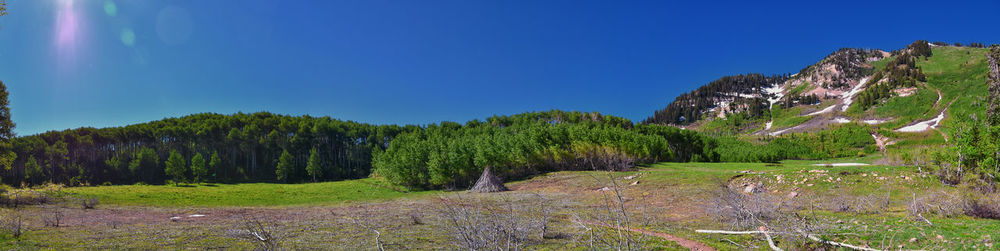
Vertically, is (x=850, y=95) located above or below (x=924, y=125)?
above

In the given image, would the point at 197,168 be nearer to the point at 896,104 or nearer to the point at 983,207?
the point at 983,207

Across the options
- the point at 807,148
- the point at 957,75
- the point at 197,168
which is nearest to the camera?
the point at 197,168

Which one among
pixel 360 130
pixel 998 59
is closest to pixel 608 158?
pixel 998 59

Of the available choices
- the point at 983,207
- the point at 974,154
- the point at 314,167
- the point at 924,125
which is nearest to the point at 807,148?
the point at 924,125

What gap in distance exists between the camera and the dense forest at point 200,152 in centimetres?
6344

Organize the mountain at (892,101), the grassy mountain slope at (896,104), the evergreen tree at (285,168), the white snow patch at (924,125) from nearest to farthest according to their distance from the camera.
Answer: the evergreen tree at (285,168)
the white snow patch at (924,125)
the grassy mountain slope at (896,104)
the mountain at (892,101)

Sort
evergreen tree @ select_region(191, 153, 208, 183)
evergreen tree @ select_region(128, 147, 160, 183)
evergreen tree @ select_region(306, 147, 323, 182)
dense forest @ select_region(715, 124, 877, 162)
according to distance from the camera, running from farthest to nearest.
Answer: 1. evergreen tree @ select_region(306, 147, 323, 182)
2. dense forest @ select_region(715, 124, 877, 162)
3. evergreen tree @ select_region(128, 147, 160, 183)
4. evergreen tree @ select_region(191, 153, 208, 183)

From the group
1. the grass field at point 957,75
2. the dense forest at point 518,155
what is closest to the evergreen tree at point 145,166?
the dense forest at point 518,155

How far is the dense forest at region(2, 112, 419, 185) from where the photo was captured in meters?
63.4

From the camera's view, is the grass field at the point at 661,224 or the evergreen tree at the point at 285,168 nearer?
the grass field at the point at 661,224

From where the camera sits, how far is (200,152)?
260 ft

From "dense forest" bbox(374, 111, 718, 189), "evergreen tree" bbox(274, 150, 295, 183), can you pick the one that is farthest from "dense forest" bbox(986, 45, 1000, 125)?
"evergreen tree" bbox(274, 150, 295, 183)

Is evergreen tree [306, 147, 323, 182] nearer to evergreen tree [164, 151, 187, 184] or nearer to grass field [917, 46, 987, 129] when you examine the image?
evergreen tree [164, 151, 187, 184]

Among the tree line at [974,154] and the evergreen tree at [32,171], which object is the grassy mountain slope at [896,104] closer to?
the tree line at [974,154]
